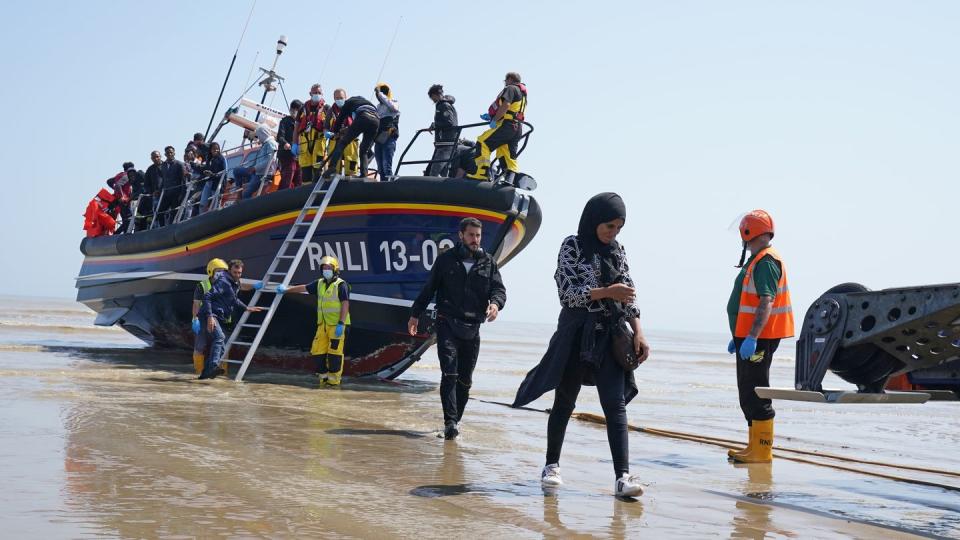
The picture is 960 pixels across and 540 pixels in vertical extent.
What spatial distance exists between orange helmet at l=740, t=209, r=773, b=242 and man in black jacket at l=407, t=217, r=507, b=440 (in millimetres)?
1680

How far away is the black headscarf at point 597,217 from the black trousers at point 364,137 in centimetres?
623

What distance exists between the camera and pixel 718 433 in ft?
28.1

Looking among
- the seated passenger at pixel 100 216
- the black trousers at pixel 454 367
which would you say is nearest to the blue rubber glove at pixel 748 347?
Answer: the black trousers at pixel 454 367

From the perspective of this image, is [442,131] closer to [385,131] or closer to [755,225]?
[385,131]

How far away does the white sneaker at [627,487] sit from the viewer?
4.54 meters

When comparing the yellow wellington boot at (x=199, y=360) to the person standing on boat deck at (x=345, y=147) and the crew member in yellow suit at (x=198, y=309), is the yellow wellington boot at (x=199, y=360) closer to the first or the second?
the crew member in yellow suit at (x=198, y=309)

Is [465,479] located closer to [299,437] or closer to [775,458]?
[299,437]

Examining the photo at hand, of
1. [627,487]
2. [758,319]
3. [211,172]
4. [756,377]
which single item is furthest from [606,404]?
[211,172]

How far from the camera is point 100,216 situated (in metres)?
16.4

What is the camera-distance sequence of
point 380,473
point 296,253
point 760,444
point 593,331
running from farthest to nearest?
point 296,253
point 760,444
point 380,473
point 593,331

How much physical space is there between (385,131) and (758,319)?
21.1 feet

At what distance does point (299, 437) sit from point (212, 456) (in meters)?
1.05

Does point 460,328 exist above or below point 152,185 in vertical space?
below

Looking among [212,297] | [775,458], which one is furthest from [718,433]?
[212,297]
